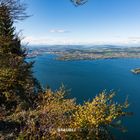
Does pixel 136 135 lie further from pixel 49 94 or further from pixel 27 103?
pixel 49 94

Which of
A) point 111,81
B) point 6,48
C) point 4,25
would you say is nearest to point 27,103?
point 6,48

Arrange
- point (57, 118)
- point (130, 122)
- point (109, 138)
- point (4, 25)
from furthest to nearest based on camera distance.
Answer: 1. point (130, 122)
2. point (4, 25)
3. point (109, 138)
4. point (57, 118)

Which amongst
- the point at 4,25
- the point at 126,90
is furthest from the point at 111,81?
the point at 4,25

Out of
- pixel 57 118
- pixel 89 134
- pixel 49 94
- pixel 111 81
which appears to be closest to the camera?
pixel 57 118

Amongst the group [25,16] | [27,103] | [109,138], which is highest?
[25,16]

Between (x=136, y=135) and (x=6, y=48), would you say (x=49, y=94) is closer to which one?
(x=6, y=48)

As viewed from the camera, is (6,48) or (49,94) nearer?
(49,94)

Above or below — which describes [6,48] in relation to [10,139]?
above

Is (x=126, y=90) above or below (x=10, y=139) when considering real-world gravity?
below

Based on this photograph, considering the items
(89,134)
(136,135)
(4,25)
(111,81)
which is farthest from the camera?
(111,81)
